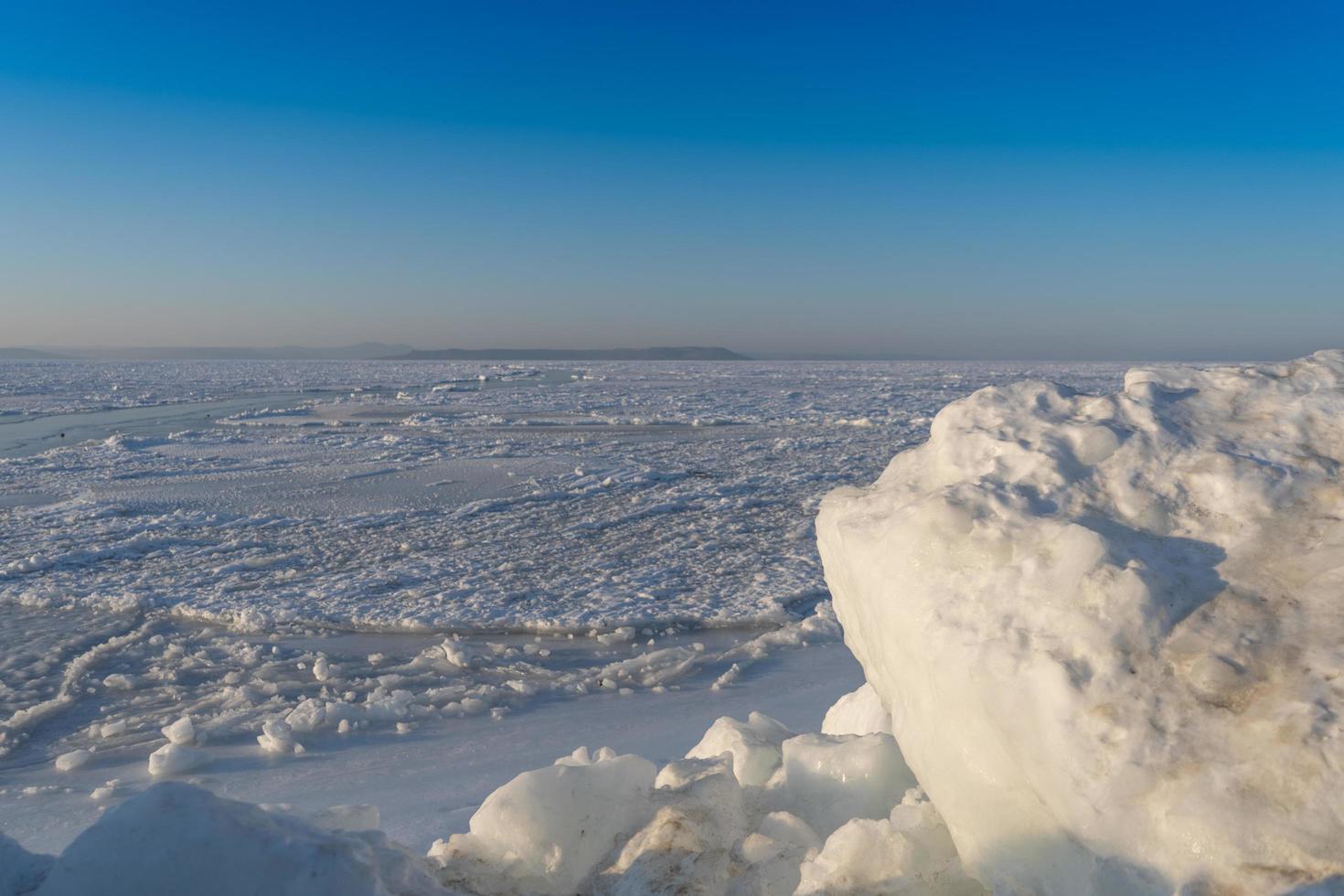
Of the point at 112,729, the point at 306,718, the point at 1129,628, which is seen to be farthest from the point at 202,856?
the point at 112,729

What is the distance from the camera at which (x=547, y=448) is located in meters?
14.2

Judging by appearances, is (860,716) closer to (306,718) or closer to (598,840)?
(598,840)

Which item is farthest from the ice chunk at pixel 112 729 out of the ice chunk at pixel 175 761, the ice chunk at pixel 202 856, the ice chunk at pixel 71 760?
the ice chunk at pixel 202 856

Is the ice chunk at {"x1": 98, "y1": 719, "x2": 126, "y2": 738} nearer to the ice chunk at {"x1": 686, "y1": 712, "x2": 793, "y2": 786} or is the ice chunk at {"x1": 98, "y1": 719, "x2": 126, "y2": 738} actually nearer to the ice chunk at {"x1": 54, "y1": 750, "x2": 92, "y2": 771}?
the ice chunk at {"x1": 54, "y1": 750, "x2": 92, "y2": 771}

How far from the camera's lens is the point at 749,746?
9.00 ft

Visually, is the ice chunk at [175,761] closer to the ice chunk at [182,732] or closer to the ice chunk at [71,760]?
the ice chunk at [182,732]

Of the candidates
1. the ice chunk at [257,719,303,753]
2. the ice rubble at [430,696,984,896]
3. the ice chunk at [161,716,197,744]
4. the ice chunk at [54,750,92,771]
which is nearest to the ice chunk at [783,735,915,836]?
the ice rubble at [430,696,984,896]

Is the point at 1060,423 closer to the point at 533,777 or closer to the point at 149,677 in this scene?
the point at 533,777

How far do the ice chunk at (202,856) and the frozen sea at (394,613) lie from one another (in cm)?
150

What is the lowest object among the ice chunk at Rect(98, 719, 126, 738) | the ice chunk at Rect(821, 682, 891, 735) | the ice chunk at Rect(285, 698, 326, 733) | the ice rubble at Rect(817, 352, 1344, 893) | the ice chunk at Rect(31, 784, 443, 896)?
the ice chunk at Rect(98, 719, 126, 738)

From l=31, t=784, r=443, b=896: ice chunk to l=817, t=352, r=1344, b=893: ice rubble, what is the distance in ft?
4.37

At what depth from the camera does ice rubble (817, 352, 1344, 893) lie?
1570mm

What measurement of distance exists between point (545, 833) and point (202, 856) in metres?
0.84

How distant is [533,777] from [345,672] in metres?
2.96
